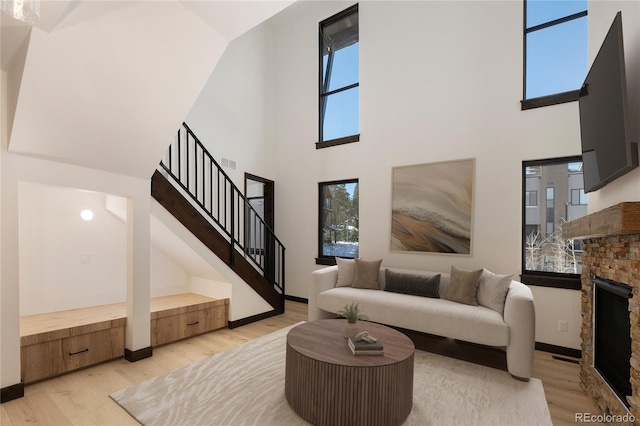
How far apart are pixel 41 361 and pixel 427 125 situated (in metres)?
4.97

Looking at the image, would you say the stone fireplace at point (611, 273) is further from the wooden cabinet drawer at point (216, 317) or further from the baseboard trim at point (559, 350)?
the wooden cabinet drawer at point (216, 317)

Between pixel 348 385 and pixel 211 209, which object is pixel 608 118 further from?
pixel 211 209

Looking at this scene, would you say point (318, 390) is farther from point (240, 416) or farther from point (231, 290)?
point (231, 290)

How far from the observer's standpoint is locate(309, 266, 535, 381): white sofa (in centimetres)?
291

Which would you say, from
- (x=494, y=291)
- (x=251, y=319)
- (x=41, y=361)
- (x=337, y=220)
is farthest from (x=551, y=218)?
(x=41, y=361)

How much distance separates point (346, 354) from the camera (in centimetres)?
232

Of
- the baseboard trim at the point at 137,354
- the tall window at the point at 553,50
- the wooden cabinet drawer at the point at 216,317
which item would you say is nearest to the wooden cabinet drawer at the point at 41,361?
the baseboard trim at the point at 137,354

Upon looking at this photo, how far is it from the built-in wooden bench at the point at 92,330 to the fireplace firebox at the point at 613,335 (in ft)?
12.6

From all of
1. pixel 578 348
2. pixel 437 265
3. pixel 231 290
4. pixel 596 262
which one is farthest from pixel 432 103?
pixel 231 290

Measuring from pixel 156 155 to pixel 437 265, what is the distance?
3.71 m

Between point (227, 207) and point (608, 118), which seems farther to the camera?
point (227, 207)

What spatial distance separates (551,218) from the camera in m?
3.79

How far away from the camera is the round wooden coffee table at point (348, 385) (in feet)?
6.82

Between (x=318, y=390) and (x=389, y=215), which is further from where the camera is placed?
(x=389, y=215)
